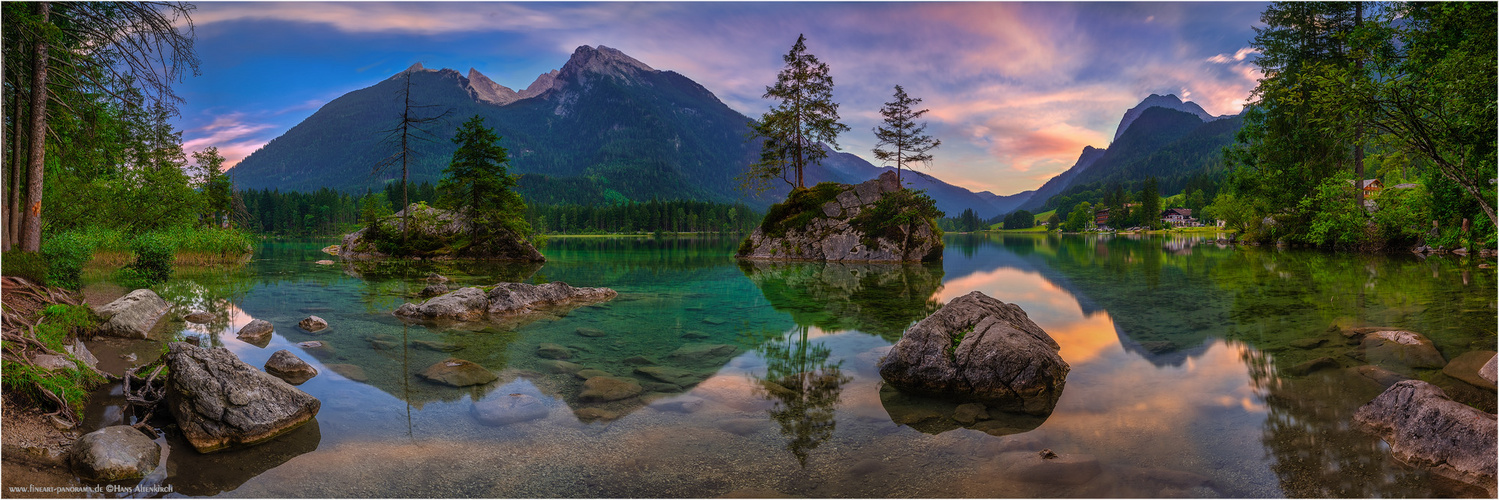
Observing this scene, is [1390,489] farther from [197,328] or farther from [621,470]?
[197,328]

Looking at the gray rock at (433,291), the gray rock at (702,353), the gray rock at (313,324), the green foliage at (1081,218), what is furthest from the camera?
the green foliage at (1081,218)

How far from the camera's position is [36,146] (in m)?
13.0

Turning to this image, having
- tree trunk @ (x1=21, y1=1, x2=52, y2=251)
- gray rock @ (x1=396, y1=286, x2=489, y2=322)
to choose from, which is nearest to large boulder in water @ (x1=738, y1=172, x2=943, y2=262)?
gray rock @ (x1=396, y1=286, x2=489, y2=322)

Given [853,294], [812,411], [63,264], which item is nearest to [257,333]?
[63,264]

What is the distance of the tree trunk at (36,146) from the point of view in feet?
41.1

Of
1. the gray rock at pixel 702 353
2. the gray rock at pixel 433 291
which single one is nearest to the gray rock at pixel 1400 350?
the gray rock at pixel 702 353

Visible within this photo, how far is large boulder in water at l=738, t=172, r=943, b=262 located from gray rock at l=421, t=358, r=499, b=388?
33.0m

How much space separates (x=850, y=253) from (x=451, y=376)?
113 ft

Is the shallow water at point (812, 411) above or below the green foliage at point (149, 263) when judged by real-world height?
below

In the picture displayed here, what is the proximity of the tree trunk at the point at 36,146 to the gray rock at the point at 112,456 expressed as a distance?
38.9 feet

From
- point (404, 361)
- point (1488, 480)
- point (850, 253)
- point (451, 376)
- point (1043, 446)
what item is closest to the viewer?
point (1488, 480)

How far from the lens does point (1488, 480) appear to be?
554cm

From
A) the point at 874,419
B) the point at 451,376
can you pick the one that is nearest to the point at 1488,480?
the point at 874,419

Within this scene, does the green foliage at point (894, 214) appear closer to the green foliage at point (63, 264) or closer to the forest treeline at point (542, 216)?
the green foliage at point (63, 264)
